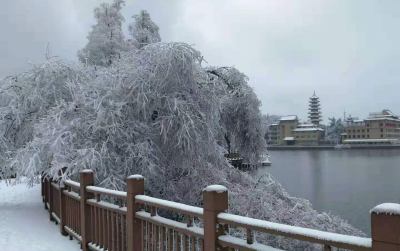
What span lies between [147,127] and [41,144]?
7.53 ft

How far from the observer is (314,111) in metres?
114

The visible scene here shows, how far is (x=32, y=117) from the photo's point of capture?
912cm

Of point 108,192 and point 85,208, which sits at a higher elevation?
point 108,192

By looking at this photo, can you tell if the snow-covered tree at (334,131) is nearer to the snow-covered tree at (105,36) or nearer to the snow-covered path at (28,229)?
the snow-covered tree at (105,36)

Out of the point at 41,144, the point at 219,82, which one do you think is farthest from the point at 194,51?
the point at 41,144

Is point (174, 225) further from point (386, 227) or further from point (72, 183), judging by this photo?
point (72, 183)

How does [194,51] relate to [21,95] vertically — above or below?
above

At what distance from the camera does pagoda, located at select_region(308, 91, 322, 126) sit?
112 meters

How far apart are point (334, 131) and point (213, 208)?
4131 inches

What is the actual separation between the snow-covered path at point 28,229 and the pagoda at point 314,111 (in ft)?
362

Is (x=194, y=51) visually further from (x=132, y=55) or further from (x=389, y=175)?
(x=389, y=175)

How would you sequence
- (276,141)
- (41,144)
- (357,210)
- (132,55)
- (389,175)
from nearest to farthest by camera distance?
1. (41,144)
2. (132,55)
3. (357,210)
4. (389,175)
5. (276,141)

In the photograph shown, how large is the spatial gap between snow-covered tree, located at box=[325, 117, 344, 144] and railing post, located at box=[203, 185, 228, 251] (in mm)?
101734

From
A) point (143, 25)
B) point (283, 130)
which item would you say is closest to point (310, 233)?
point (143, 25)
